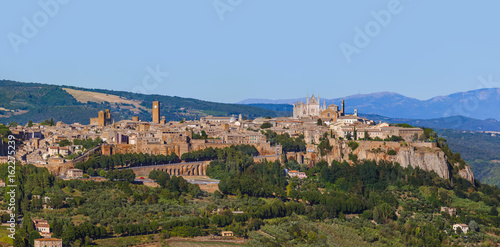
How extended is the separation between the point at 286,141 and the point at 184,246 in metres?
21.8

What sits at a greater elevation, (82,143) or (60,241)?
(82,143)

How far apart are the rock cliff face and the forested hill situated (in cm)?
7909

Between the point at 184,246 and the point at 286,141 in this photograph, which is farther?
the point at 286,141

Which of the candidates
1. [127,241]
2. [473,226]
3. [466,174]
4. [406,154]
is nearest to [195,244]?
[127,241]

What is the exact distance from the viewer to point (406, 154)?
54.2 metres

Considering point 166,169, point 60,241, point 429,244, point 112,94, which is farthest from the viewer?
point 112,94

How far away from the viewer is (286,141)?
197ft

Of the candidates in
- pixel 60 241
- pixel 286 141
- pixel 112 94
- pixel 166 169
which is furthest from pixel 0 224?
pixel 112 94

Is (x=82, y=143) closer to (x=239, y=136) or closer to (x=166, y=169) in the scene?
(x=166, y=169)

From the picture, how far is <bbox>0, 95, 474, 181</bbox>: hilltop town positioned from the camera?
5356 cm

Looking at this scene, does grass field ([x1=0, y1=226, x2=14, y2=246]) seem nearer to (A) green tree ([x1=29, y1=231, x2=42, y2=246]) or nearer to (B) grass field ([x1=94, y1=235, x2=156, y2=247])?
(A) green tree ([x1=29, y1=231, x2=42, y2=246])

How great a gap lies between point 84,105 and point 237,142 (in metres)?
98.2

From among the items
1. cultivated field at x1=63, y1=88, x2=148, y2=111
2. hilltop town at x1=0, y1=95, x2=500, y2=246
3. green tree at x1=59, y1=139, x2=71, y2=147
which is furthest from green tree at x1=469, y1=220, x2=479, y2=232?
cultivated field at x1=63, y1=88, x2=148, y2=111

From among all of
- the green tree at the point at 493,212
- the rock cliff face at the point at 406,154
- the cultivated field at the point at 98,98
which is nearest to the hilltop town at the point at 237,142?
the rock cliff face at the point at 406,154
